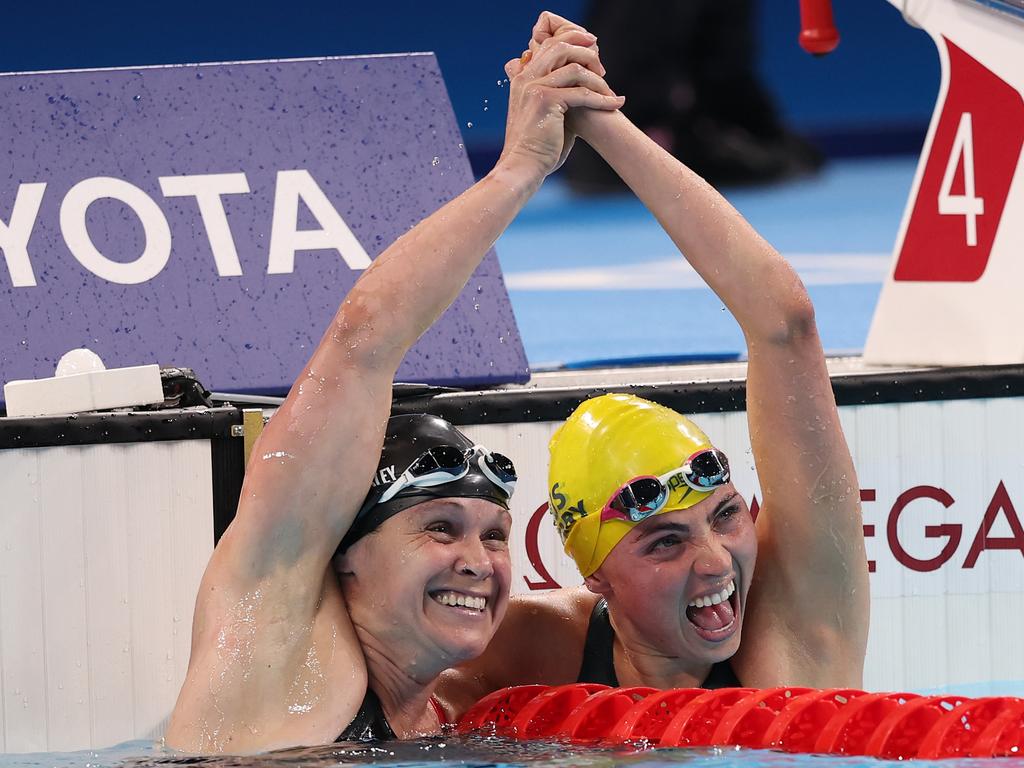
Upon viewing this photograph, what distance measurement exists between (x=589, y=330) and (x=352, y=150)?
7.86 meters

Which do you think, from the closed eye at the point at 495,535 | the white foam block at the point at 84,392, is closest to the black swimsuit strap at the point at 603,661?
the closed eye at the point at 495,535

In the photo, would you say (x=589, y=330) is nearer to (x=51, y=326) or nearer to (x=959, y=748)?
(x=51, y=326)

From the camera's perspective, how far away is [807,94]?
582 inches

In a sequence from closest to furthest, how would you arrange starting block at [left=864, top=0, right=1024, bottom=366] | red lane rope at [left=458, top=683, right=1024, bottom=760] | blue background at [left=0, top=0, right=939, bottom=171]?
red lane rope at [left=458, top=683, right=1024, bottom=760] → starting block at [left=864, top=0, right=1024, bottom=366] → blue background at [left=0, top=0, right=939, bottom=171]

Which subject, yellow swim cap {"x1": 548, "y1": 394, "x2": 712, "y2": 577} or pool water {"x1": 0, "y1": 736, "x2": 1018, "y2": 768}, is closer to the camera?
pool water {"x1": 0, "y1": 736, "x2": 1018, "y2": 768}

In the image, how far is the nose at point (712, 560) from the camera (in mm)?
2613

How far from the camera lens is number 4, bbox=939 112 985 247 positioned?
14.0 feet

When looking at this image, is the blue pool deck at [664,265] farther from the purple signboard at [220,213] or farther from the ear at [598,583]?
the ear at [598,583]

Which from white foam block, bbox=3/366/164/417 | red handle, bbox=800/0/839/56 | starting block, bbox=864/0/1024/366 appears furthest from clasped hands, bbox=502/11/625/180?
red handle, bbox=800/0/839/56

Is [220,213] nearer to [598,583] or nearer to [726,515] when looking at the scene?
[598,583]

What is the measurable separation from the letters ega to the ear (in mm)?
1274

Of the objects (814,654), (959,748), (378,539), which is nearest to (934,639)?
(814,654)

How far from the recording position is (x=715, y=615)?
2.66 meters

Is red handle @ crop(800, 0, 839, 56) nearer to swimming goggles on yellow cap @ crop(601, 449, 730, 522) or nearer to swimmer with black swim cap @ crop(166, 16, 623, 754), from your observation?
swimmer with black swim cap @ crop(166, 16, 623, 754)
